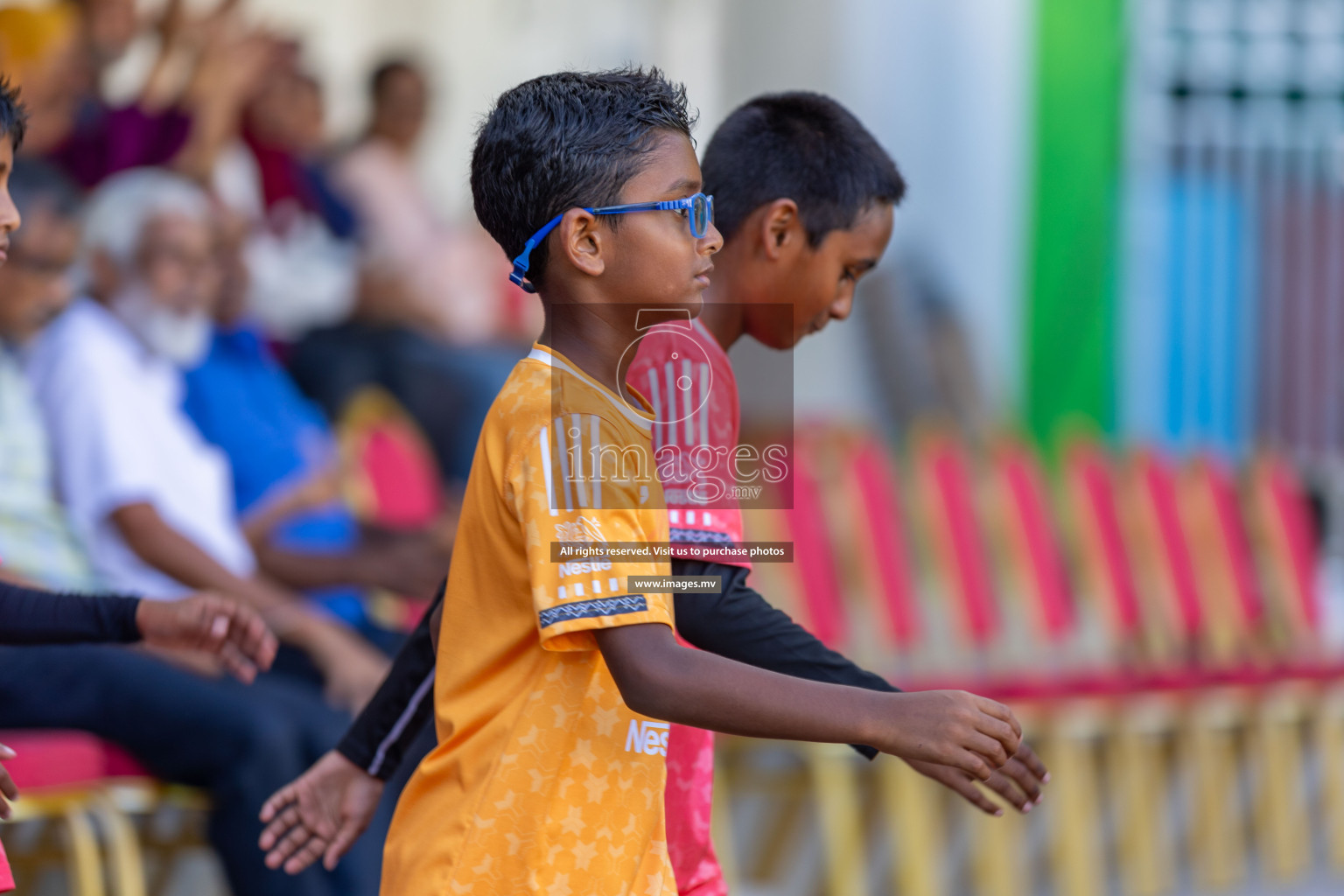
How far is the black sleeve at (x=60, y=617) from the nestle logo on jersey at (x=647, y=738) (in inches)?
24.3

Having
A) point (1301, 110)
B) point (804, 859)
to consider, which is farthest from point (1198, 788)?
point (1301, 110)

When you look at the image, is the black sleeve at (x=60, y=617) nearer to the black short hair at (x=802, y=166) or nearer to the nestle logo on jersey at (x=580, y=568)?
the nestle logo on jersey at (x=580, y=568)

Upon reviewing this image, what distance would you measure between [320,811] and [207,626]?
0.23m

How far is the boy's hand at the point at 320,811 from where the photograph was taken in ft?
5.20

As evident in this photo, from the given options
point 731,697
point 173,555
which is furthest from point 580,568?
point 173,555

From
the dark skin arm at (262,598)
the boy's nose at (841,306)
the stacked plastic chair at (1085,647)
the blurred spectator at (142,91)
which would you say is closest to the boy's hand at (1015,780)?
the boy's nose at (841,306)

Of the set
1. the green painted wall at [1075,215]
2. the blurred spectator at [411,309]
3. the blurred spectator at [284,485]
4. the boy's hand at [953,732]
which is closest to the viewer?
the boy's hand at [953,732]

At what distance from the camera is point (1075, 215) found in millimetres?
7145

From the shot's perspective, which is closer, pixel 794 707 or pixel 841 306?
pixel 794 707

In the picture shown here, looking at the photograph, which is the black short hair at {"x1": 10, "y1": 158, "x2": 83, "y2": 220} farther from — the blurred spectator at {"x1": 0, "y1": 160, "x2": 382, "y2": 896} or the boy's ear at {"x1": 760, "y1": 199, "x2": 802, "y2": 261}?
the boy's ear at {"x1": 760, "y1": 199, "x2": 802, "y2": 261}

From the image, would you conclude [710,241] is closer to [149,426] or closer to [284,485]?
[149,426]

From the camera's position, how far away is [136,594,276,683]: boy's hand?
1.63 meters

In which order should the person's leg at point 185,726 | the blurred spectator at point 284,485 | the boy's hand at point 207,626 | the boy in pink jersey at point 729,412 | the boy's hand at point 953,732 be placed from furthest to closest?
the blurred spectator at point 284,485
the person's leg at point 185,726
the boy's hand at point 207,626
the boy in pink jersey at point 729,412
the boy's hand at point 953,732

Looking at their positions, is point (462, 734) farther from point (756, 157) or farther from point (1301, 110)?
point (1301, 110)
